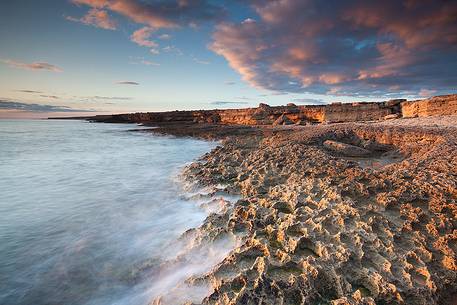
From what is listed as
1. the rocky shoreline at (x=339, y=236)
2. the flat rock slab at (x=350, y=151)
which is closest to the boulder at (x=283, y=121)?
the flat rock slab at (x=350, y=151)

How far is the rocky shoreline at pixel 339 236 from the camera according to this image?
6.73 ft

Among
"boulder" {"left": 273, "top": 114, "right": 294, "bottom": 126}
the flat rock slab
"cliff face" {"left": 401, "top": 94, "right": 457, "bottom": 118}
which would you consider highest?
"cliff face" {"left": 401, "top": 94, "right": 457, "bottom": 118}

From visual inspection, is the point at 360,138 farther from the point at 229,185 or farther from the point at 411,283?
the point at 411,283

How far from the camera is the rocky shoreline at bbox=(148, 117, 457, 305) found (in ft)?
6.73

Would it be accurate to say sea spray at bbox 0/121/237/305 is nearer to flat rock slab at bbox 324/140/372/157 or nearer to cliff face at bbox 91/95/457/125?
flat rock slab at bbox 324/140/372/157

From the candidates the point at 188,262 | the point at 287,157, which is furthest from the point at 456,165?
the point at 188,262

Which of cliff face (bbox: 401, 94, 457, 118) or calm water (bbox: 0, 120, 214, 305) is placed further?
cliff face (bbox: 401, 94, 457, 118)

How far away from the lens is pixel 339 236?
261 centimetres

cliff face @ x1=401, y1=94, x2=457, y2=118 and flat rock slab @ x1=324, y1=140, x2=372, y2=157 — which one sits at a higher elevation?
cliff face @ x1=401, y1=94, x2=457, y2=118

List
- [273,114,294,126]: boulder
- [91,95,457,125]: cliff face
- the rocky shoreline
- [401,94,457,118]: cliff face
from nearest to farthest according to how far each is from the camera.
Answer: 1. the rocky shoreline
2. [401,94,457,118]: cliff face
3. [91,95,457,125]: cliff face
4. [273,114,294,126]: boulder

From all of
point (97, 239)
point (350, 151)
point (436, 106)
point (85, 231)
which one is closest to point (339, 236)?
point (97, 239)

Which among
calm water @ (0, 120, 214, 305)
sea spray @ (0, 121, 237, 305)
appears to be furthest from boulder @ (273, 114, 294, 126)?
sea spray @ (0, 121, 237, 305)

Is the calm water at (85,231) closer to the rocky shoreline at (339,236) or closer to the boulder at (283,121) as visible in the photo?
the rocky shoreline at (339,236)

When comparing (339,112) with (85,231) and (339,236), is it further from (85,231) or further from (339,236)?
(85,231)
